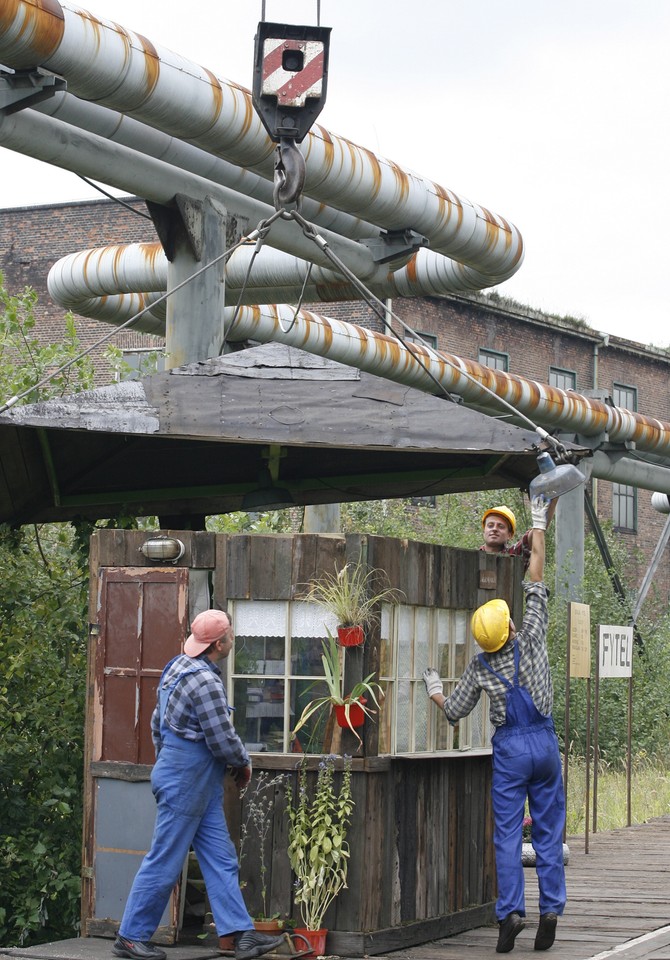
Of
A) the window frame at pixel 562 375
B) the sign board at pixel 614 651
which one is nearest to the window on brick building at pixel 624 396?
the window frame at pixel 562 375

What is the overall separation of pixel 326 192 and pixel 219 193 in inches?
42.3

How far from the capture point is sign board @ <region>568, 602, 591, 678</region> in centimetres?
1348

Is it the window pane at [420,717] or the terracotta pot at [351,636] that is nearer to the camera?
the terracotta pot at [351,636]

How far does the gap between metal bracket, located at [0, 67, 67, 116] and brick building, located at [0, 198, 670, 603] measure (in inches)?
806

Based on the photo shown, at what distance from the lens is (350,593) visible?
25.0 feet

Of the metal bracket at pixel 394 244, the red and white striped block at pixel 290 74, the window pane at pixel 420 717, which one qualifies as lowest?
the window pane at pixel 420 717

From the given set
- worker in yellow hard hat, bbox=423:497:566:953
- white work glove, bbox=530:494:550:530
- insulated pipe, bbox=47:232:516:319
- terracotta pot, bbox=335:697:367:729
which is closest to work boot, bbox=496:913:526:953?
worker in yellow hard hat, bbox=423:497:566:953

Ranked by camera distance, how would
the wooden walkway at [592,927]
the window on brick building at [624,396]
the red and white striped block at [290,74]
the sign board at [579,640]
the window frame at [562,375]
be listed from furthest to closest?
the window on brick building at [624,396], the window frame at [562,375], the sign board at [579,640], the red and white striped block at [290,74], the wooden walkway at [592,927]

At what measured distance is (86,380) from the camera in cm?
1213

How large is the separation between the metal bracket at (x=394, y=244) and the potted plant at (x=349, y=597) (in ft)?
19.8

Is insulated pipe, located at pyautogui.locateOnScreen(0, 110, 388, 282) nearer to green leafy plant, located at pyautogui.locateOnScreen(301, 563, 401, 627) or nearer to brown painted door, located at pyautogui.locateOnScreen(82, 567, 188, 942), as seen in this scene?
brown painted door, located at pyautogui.locateOnScreen(82, 567, 188, 942)

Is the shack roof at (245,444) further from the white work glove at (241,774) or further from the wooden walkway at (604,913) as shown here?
the wooden walkway at (604,913)

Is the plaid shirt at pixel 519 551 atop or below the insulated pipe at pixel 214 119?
below

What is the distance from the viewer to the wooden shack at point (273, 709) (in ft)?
25.1
